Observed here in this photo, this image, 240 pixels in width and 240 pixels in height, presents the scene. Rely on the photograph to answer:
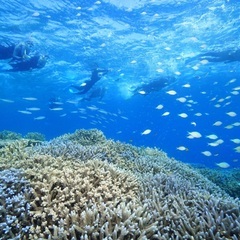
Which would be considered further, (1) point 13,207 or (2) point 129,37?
(2) point 129,37

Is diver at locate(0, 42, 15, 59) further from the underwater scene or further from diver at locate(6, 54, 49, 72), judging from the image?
diver at locate(6, 54, 49, 72)

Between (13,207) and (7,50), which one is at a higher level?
(7,50)

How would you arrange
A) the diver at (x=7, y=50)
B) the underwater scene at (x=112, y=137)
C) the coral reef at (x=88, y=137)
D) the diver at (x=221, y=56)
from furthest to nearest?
1. the diver at (x=221, y=56)
2. the diver at (x=7, y=50)
3. the coral reef at (x=88, y=137)
4. the underwater scene at (x=112, y=137)

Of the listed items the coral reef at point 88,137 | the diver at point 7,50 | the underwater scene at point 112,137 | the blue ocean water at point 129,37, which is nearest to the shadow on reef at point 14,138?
the underwater scene at point 112,137

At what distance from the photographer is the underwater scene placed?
3666 mm

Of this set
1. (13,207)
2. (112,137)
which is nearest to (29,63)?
(112,137)

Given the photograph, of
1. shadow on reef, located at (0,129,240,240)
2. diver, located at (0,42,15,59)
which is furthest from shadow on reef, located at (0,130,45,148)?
diver, located at (0,42,15,59)

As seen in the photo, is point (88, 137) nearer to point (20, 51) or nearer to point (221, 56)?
point (20, 51)

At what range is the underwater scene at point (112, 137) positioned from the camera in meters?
3.67

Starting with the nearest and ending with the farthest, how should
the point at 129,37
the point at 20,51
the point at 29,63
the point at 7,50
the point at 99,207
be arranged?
the point at 99,207 → the point at 20,51 → the point at 7,50 → the point at 29,63 → the point at 129,37

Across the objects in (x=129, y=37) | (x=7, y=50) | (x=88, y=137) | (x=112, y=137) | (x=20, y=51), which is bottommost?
(x=88, y=137)

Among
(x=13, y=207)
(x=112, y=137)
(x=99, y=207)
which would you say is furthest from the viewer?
(x=112, y=137)

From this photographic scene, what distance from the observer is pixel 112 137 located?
24.0 meters

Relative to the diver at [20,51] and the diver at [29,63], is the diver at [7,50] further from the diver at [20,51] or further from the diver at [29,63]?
the diver at [29,63]
